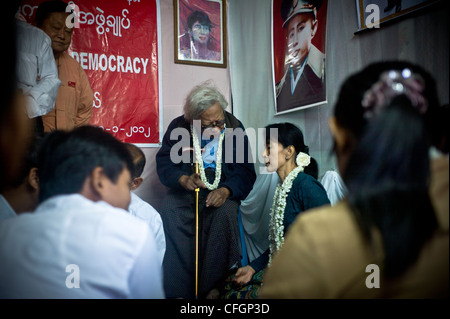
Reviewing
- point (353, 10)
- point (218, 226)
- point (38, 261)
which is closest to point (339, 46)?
point (353, 10)

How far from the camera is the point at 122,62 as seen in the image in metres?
3.27

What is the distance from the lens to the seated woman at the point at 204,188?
240cm

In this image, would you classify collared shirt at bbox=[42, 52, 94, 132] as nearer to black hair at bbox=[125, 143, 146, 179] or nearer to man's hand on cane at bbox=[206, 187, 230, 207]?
black hair at bbox=[125, 143, 146, 179]

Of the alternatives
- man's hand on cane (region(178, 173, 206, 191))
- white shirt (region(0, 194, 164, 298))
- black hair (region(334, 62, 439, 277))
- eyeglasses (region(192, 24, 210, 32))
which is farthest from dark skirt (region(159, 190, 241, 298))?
eyeglasses (region(192, 24, 210, 32))

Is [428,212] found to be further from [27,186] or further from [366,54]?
[366,54]

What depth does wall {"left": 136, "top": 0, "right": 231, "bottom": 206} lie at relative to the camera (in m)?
3.37

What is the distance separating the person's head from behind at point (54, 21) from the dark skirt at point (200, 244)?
1.28 m

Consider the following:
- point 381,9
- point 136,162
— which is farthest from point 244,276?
point 381,9

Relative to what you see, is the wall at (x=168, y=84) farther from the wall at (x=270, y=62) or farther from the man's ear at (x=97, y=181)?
the man's ear at (x=97, y=181)

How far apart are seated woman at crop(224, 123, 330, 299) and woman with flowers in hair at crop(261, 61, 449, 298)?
104cm

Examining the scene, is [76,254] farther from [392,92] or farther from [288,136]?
[288,136]

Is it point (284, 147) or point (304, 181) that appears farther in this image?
point (284, 147)

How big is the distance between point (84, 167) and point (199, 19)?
2.91 meters

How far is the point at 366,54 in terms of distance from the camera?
2.19m
